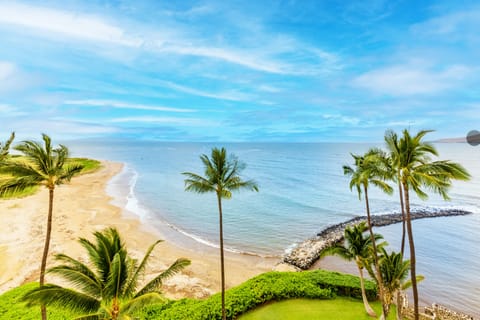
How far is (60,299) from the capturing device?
A: 8.89m

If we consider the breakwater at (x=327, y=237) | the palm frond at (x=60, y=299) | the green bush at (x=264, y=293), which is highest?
the palm frond at (x=60, y=299)

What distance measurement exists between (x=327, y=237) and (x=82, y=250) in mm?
26926

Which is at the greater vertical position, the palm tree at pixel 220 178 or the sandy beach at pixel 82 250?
the palm tree at pixel 220 178

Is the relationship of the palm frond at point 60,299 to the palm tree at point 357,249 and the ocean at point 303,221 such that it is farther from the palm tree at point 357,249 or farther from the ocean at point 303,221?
the palm tree at point 357,249

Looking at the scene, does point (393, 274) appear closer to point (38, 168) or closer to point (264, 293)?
point (264, 293)

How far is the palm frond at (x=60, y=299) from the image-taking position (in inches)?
336

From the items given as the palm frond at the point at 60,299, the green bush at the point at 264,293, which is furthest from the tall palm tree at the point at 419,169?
the palm frond at the point at 60,299

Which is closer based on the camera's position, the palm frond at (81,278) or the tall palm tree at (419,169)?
the palm frond at (81,278)

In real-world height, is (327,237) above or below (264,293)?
below

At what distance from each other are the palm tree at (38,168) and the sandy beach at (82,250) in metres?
11.8

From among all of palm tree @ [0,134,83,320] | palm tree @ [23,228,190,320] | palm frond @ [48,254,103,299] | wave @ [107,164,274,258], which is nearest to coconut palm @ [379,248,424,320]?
Answer: palm tree @ [23,228,190,320]

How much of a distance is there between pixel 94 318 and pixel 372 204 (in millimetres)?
53835

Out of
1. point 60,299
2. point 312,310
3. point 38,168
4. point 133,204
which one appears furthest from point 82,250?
point 133,204

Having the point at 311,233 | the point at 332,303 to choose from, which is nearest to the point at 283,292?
the point at 332,303
